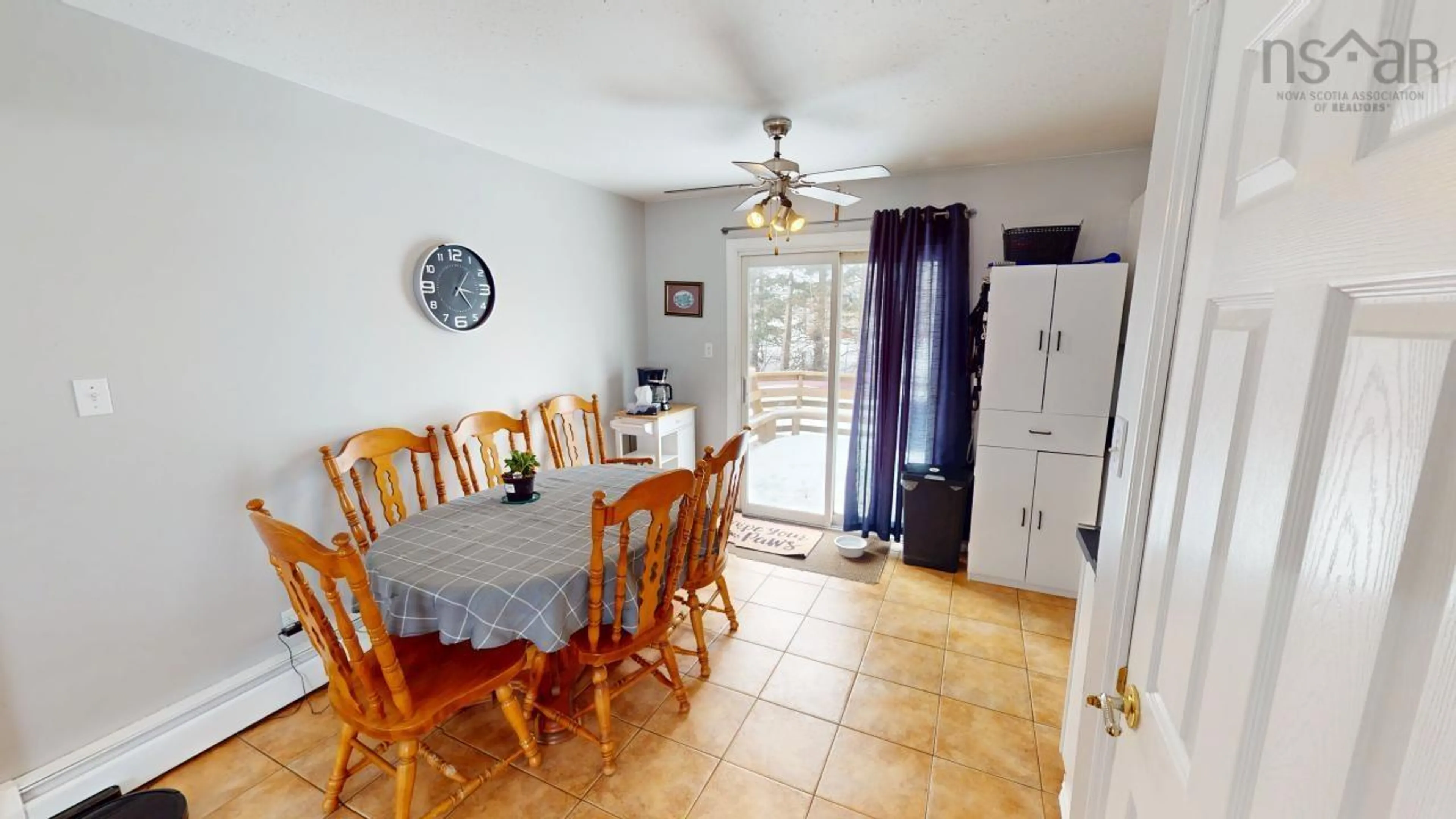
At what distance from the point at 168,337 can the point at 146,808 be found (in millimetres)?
1445

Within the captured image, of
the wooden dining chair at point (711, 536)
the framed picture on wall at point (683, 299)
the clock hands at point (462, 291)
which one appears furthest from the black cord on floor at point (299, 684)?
the framed picture on wall at point (683, 299)

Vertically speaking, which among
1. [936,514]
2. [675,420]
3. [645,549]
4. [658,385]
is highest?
[658,385]

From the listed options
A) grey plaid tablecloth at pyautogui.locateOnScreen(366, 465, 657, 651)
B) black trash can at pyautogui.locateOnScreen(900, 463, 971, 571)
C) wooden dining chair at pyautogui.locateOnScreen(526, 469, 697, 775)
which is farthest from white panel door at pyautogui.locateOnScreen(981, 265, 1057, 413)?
grey plaid tablecloth at pyautogui.locateOnScreen(366, 465, 657, 651)

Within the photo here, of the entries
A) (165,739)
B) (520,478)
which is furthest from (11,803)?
(520,478)

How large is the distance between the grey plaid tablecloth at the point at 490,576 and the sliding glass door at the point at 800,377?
2.11 metres

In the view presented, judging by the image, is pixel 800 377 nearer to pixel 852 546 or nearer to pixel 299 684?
pixel 852 546

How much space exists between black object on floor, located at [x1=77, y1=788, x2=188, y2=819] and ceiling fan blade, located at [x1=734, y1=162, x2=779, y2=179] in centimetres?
275

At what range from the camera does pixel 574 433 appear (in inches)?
139

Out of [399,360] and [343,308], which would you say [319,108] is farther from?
[399,360]

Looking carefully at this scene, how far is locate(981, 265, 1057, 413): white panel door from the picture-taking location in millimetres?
2748

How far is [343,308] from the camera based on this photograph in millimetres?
2268

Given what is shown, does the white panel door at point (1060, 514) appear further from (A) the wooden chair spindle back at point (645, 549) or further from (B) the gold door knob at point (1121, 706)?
(B) the gold door knob at point (1121, 706)

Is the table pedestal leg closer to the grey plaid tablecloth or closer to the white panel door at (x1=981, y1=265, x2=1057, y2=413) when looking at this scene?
the grey plaid tablecloth

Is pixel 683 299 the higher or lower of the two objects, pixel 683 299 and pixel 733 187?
the lower
